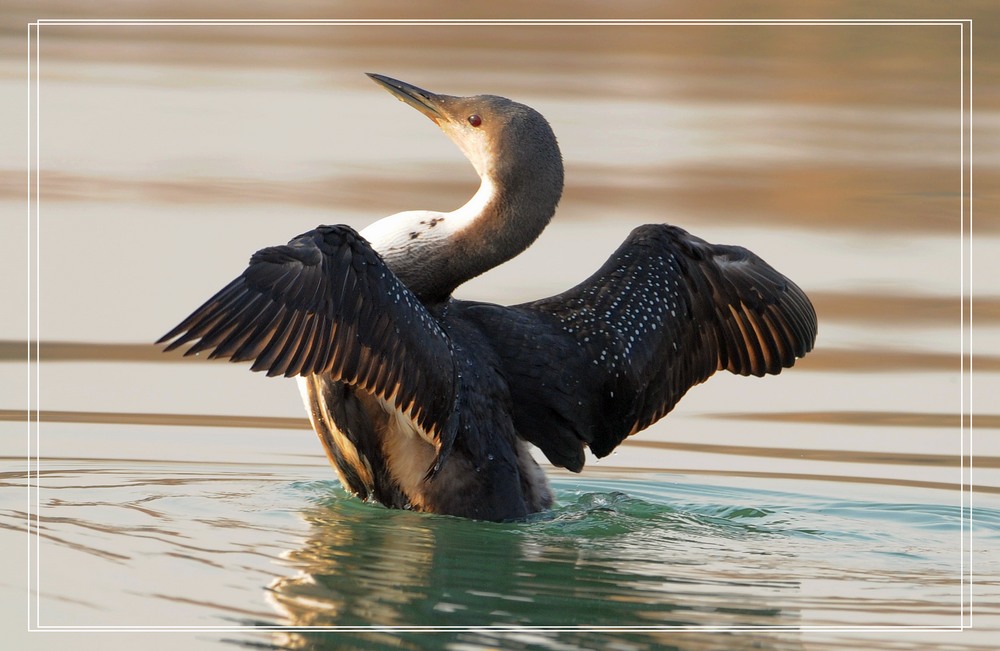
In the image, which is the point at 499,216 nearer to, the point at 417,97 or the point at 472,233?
the point at 472,233

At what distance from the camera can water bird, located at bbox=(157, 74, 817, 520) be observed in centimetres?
522

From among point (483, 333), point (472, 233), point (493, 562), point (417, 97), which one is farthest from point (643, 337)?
point (493, 562)

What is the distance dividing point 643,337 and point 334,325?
138 cm

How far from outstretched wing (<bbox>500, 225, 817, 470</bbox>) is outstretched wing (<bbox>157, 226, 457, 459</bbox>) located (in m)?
0.56

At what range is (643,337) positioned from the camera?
6238 millimetres

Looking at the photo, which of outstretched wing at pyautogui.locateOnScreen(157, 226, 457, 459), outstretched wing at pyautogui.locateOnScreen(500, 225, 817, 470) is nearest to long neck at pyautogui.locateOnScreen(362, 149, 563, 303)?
outstretched wing at pyautogui.locateOnScreen(500, 225, 817, 470)

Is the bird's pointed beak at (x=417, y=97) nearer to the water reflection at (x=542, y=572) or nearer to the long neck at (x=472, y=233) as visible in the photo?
the long neck at (x=472, y=233)

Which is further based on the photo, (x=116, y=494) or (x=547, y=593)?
(x=116, y=494)

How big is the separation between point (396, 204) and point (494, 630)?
4875 millimetres

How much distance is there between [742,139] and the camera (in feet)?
37.4

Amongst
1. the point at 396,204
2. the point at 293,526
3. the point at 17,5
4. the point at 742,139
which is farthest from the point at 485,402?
the point at 17,5

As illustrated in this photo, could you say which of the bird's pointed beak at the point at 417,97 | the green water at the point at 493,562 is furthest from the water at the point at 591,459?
the bird's pointed beak at the point at 417,97

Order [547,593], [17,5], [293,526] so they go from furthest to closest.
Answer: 1. [17,5]
2. [293,526]
3. [547,593]

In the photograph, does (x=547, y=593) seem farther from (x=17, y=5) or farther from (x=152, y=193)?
(x=17, y=5)
